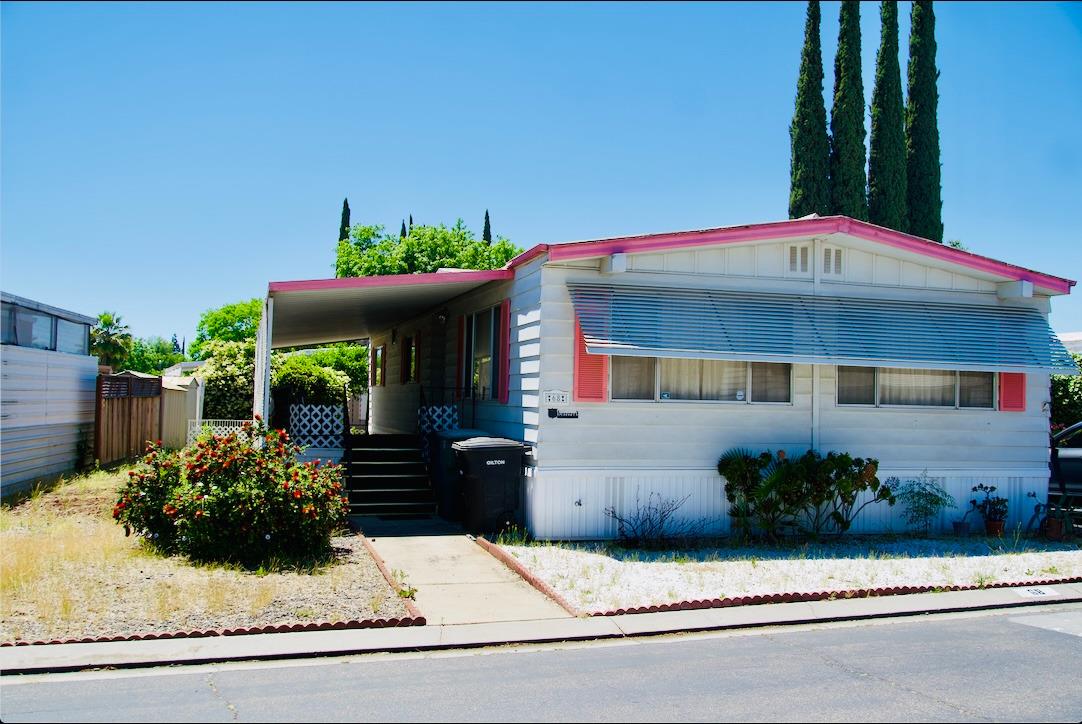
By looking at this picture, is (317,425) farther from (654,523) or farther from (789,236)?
(789,236)

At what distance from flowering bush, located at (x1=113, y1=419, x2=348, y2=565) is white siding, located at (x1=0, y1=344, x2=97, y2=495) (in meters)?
5.68

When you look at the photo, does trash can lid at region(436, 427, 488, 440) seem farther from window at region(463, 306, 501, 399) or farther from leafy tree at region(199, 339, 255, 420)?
leafy tree at region(199, 339, 255, 420)

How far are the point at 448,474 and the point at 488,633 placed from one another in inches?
203

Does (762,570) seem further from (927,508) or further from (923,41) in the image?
(923,41)

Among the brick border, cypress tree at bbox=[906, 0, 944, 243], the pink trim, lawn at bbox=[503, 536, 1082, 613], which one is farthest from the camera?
cypress tree at bbox=[906, 0, 944, 243]

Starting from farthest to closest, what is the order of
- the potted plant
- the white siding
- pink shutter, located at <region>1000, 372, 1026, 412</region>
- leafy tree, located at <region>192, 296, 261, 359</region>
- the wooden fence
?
leafy tree, located at <region>192, 296, 261, 359</region> < the wooden fence < the white siding < pink shutter, located at <region>1000, 372, 1026, 412</region> < the potted plant

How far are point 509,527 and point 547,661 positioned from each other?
4.72 metres

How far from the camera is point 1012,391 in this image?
1284 cm

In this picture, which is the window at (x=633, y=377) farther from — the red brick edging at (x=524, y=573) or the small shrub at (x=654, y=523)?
the red brick edging at (x=524, y=573)

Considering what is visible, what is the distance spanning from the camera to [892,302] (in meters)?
12.5

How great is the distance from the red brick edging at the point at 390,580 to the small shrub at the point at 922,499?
280 inches

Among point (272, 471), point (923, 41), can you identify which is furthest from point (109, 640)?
point (923, 41)

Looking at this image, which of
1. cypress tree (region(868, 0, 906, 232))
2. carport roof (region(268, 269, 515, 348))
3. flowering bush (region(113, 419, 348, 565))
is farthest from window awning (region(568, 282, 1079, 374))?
cypress tree (region(868, 0, 906, 232))

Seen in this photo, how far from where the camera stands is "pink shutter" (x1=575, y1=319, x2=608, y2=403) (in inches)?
434
